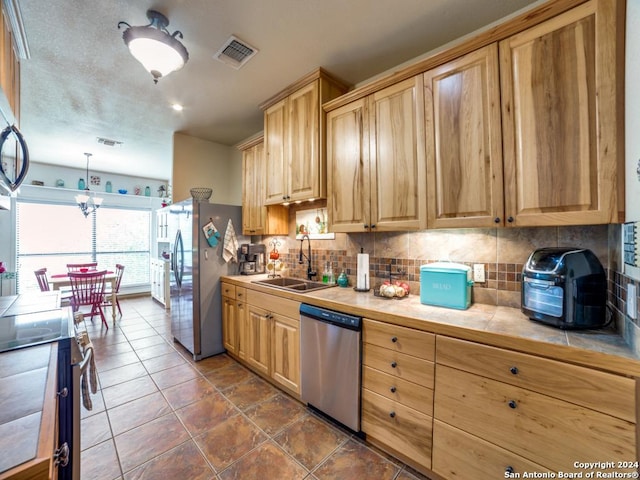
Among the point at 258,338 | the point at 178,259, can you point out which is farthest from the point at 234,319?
the point at 178,259

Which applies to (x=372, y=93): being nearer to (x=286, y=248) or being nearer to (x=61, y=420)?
(x=286, y=248)

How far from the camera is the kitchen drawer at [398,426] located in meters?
1.46

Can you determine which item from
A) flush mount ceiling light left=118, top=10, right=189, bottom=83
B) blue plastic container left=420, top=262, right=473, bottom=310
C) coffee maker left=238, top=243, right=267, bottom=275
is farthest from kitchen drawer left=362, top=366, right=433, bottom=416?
flush mount ceiling light left=118, top=10, right=189, bottom=83

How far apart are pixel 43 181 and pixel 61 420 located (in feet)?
20.5

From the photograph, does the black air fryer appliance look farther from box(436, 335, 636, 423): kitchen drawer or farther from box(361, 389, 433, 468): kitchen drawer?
box(361, 389, 433, 468): kitchen drawer

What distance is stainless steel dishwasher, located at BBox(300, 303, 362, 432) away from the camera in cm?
177

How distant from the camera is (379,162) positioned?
1.99 meters

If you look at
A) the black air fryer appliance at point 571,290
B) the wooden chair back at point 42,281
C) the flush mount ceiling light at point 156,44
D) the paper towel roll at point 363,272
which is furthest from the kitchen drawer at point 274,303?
the wooden chair back at point 42,281

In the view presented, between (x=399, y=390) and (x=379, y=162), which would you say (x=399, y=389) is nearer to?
(x=399, y=390)

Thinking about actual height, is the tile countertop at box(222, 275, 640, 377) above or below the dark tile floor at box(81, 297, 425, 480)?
above

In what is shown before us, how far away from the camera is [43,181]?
509cm

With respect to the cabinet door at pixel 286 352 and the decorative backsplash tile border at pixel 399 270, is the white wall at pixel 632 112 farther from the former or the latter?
the cabinet door at pixel 286 352

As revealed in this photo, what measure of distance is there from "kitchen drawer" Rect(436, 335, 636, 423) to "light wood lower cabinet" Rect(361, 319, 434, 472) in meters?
0.14

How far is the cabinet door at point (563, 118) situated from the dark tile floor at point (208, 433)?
1694mm
